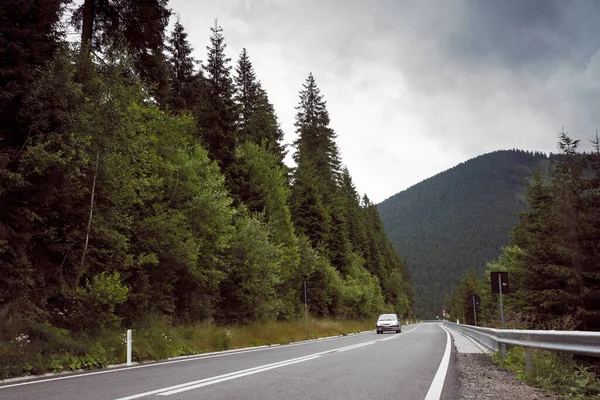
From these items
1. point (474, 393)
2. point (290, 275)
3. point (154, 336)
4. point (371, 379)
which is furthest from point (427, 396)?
point (290, 275)

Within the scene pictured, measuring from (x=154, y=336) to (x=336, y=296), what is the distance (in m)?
32.7

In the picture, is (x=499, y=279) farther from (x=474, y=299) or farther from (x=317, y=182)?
(x=474, y=299)

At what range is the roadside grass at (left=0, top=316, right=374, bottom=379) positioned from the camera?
374 inches

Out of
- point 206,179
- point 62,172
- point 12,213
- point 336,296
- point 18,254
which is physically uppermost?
point 206,179

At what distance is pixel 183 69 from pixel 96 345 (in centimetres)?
2802

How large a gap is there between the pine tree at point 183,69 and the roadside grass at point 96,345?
816 inches

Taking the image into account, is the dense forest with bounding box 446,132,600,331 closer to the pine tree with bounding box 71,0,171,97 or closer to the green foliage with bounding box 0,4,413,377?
the green foliage with bounding box 0,4,413,377

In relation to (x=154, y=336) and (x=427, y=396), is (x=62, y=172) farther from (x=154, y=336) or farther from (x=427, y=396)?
(x=427, y=396)

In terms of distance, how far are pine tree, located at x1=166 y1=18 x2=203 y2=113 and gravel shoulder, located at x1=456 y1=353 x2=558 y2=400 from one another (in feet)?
94.7

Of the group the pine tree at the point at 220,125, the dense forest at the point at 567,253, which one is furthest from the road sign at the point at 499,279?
the pine tree at the point at 220,125

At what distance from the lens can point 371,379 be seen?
7.88 m

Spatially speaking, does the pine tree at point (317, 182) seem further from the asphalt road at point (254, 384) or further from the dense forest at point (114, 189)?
the asphalt road at point (254, 384)

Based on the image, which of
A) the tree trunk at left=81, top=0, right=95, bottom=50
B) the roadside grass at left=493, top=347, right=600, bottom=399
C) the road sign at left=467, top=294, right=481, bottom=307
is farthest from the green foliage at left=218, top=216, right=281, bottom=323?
the road sign at left=467, top=294, right=481, bottom=307

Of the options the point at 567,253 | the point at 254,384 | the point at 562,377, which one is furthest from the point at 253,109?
the point at 562,377
